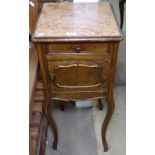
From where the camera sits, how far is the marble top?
3.63 ft

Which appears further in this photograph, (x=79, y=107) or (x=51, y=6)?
(x=79, y=107)

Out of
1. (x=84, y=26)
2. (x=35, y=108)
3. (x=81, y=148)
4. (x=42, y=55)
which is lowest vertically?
(x=81, y=148)

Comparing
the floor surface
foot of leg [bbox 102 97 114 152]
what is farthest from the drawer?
the floor surface

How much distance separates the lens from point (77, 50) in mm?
1144

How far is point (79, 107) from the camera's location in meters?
1.86

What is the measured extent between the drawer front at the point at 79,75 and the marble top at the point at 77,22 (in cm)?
13

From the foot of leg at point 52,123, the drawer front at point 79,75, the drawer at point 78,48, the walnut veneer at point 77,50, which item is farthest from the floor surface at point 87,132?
the drawer at point 78,48

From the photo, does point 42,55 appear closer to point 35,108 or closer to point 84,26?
point 84,26

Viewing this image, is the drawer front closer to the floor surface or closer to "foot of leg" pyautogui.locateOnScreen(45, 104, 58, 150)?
"foot of leg" pyautogui.locateOnScreen(45, 104, 58, 150)

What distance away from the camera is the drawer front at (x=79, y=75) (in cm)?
119
